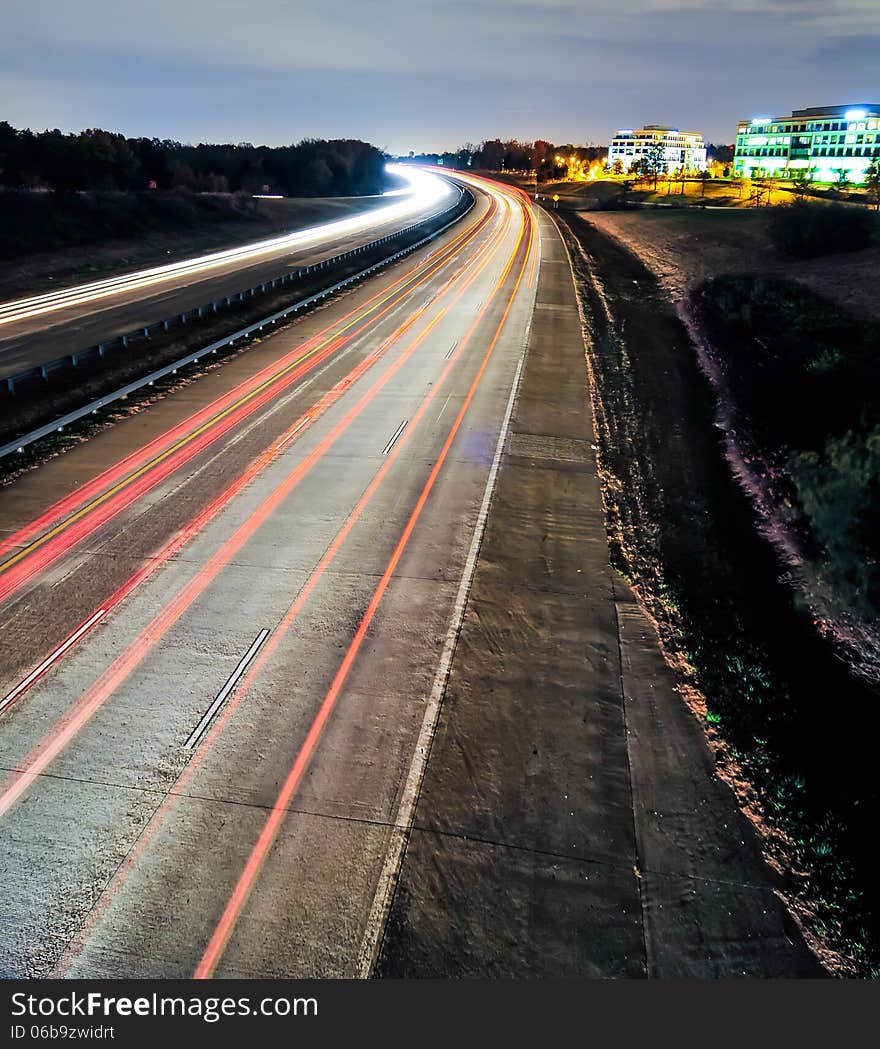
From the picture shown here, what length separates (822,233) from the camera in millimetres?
51344

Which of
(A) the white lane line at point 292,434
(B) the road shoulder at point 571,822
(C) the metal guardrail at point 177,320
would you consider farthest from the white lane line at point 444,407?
(C) the metal guardrail at point 177,320

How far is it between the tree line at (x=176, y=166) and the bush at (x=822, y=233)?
2498 inches

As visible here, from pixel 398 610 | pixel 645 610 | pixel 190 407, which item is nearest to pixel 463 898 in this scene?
pixel 398 610

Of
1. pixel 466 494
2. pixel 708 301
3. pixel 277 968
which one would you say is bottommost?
pixel 277 968

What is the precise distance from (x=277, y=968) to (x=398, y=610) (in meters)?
6.52

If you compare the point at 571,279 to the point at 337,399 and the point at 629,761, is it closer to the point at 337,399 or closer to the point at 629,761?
the point at 337,399

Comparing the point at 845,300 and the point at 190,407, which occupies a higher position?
the point at 845,300

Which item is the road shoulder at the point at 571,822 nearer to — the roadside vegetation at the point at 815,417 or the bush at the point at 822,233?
the roadside vegetation at the point at 815,417

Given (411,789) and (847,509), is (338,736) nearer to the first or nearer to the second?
(411,789)

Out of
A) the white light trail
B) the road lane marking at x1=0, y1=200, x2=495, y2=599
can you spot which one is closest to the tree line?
the white light trail

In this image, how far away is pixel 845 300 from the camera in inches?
1462

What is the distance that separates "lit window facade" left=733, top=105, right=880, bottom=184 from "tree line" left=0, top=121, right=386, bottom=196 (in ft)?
294

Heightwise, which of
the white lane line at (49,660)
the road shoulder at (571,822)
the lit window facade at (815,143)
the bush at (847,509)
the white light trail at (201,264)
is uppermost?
the lit window facade at (815,143)

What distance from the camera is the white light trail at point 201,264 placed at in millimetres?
39469
